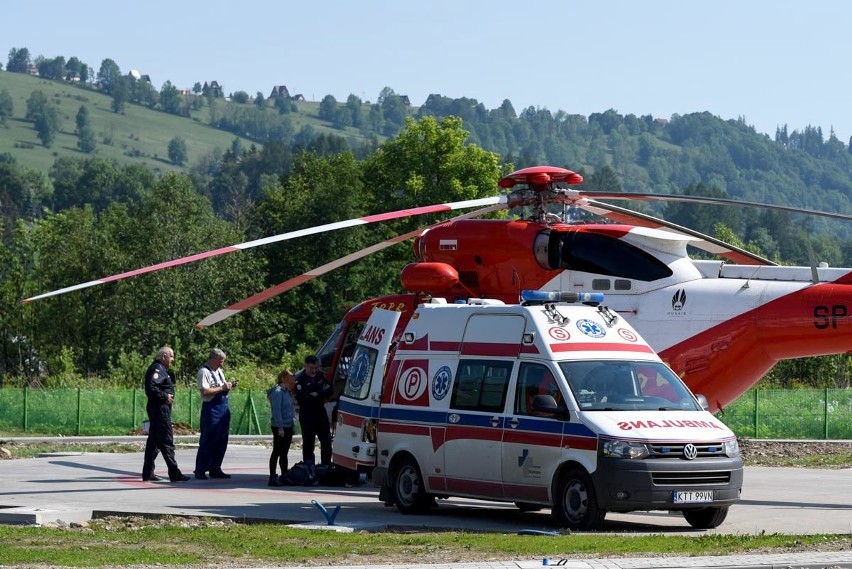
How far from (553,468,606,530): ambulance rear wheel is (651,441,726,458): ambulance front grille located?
30.2 inches

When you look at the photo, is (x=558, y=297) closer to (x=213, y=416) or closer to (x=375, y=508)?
(x=375, y=508)

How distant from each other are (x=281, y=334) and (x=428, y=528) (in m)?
53.4

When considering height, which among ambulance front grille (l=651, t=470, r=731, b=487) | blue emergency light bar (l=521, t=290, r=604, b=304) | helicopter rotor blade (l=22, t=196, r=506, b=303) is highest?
helicopter rotor blade (l=22, t=196, r=506, b=303)

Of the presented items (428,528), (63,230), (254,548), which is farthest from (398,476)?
(63,230)

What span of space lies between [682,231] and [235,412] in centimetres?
1988

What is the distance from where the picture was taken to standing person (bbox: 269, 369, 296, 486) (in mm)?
20734

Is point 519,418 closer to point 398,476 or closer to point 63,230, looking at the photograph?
point 398,476

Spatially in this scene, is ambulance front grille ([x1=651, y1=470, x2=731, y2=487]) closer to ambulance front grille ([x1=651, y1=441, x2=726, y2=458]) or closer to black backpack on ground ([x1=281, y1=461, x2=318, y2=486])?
ambulance front grille ([x1=651, y1=441, x2=726, y2=458])

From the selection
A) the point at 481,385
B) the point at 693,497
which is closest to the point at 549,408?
the point at 481,385

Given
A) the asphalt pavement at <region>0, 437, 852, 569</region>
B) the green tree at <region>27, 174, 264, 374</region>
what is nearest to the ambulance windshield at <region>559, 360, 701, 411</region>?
the asphalt pavement at <region>0, 437, 852, 569</region>

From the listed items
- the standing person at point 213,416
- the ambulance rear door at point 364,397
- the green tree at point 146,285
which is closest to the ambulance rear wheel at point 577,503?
the ambulance rear door at point 364,397

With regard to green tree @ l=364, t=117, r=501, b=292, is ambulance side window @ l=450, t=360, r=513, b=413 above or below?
below

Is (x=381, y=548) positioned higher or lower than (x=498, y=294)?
lower

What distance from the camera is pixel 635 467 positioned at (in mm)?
14430
